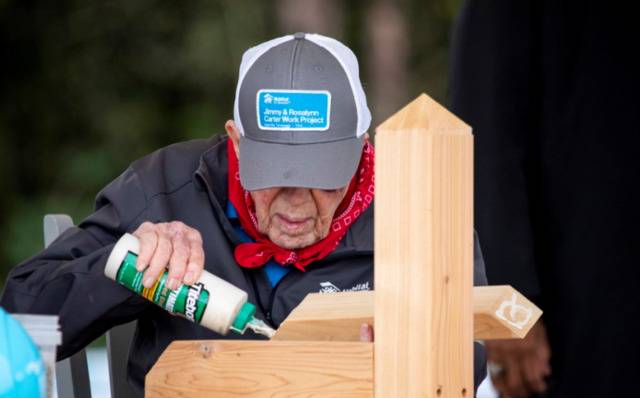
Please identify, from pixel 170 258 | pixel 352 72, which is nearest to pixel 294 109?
pixel 352 72

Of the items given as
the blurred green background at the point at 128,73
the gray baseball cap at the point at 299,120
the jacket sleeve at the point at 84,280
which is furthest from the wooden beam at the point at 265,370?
the blurred green background at the point at 128,73

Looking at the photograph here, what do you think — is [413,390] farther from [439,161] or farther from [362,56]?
[362,56]

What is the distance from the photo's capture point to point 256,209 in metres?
2.03

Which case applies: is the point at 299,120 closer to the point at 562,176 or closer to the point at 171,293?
the point at 171,293

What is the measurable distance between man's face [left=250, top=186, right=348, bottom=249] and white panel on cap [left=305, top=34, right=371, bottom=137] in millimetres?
124

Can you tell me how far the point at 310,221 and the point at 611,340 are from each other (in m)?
0.71

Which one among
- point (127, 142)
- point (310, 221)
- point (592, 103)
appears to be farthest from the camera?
point (127, 142)

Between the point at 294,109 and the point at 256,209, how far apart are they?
0.84 feet

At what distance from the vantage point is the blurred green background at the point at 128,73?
27.7 ft

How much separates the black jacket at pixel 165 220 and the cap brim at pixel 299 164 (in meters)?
0.19

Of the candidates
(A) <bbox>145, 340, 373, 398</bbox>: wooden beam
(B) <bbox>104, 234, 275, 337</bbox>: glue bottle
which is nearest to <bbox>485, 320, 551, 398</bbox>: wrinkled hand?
(B) <bbox>104, 234, 275, 337</bbox>: glue bottle

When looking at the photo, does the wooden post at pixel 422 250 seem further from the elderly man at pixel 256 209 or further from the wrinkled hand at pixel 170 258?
the elderly man at pixel 256 209

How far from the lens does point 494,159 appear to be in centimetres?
232

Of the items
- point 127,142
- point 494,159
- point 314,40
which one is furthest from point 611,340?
point 127,142
